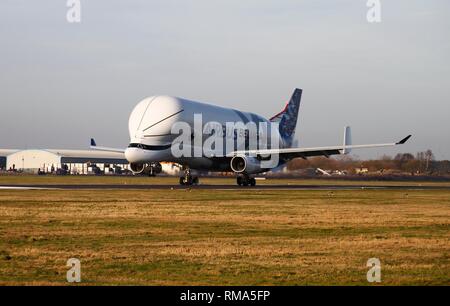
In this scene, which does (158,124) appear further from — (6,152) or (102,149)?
(6,152)

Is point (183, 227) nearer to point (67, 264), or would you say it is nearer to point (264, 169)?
→ point (67, 264)

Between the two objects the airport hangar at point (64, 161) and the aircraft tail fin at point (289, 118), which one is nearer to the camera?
the aircraft tail fin at point (289, 118)

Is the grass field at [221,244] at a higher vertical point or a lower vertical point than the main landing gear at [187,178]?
lower

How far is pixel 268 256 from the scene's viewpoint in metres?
16.8

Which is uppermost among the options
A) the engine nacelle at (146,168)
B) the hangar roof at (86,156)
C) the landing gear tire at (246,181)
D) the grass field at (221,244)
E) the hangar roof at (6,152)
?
the hangar roof at (6,152)

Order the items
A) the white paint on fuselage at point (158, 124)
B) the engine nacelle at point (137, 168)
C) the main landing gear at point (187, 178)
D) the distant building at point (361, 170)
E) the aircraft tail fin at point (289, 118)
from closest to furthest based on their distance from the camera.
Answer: the white paint on fuselage at point (158, 124)
the engine nacelle at point (137, 168)
the main landing gear at point (187, 178)
the aircraft tail fin at point (289, 118)
the distant building at point (361, 170)

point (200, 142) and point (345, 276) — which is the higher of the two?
point (200, 142)

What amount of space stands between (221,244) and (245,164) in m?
41.0

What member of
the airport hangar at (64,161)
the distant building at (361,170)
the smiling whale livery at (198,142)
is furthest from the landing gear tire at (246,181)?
the airport hangar at (64,161)

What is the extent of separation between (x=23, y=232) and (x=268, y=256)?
8.08 m

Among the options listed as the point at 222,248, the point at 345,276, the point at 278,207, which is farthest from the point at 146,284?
the point at 278,207

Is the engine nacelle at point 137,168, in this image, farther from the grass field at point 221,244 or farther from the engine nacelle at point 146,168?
the grass field at point 221,244

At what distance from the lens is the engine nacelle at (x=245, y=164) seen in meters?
59.9

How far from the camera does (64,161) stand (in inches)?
5709
